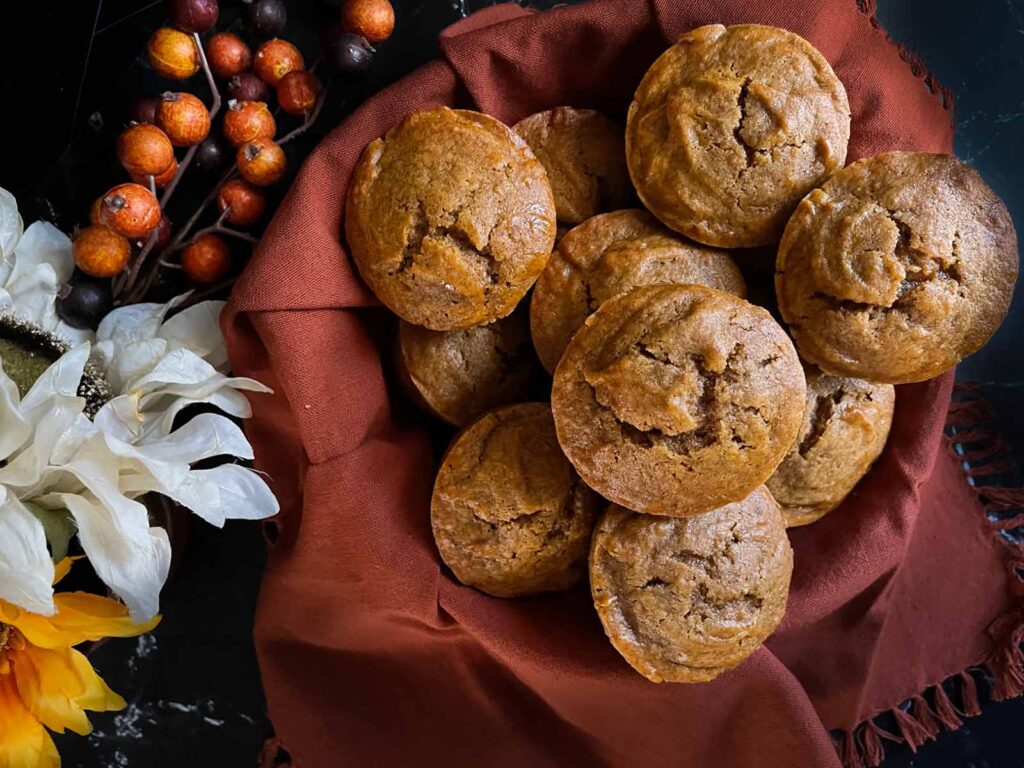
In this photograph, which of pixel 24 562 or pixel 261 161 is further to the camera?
pixel 261 161

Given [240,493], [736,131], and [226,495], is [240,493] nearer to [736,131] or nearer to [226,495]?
[226,495]

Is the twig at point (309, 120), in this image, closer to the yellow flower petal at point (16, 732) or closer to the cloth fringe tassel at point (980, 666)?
the yellow flower petal at point (16, 732)

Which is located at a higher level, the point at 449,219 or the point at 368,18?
the point at 368,18

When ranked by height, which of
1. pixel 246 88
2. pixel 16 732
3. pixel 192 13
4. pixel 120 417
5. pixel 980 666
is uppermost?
pixel 192 13

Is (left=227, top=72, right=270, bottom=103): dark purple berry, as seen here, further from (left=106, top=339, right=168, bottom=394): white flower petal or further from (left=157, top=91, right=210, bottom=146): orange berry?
(left=106, top=339, right=168, bottom=394): white flower petal

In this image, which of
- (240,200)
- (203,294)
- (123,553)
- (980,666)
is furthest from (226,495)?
(980,666)

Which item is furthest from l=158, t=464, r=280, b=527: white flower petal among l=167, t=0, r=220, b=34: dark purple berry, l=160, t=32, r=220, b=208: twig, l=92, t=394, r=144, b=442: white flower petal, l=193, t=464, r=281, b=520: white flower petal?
l=167, t=0, r=220, b=34: dark purple berry

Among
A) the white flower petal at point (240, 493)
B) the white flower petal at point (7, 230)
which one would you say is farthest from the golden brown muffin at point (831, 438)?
the white flower petal at point (7, 230)
